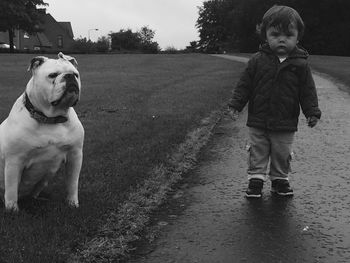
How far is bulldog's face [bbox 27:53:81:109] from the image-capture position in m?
3.91

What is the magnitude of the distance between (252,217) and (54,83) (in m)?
1.96

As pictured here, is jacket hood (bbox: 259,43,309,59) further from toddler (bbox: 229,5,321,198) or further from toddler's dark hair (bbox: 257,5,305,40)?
toddler's dark hair (bbox: 257,5,305,40)

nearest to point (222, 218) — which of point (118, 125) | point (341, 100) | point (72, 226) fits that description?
point (72, 226)

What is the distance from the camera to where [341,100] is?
12453 mm

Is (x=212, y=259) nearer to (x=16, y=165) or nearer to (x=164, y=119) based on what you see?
(x=16, y=165)

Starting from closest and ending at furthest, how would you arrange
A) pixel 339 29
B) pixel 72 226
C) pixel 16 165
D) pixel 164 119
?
pixel 72 226
pixel 16 165
pixel 164 119
pixel 339 29

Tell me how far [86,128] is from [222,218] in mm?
4561

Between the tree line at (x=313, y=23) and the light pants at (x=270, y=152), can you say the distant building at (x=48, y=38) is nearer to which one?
the tree line at (x=313, y=23)

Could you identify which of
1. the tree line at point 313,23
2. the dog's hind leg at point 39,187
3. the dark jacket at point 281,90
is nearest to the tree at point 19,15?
the tree line at point 313,23

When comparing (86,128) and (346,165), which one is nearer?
(346,165)

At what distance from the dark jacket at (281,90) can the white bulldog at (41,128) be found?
5.69 feet

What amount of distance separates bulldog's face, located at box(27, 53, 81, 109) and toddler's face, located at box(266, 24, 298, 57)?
6.27ft

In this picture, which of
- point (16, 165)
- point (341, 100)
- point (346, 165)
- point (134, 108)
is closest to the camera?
point (16, 165)

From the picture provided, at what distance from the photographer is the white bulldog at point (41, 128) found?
393cm
